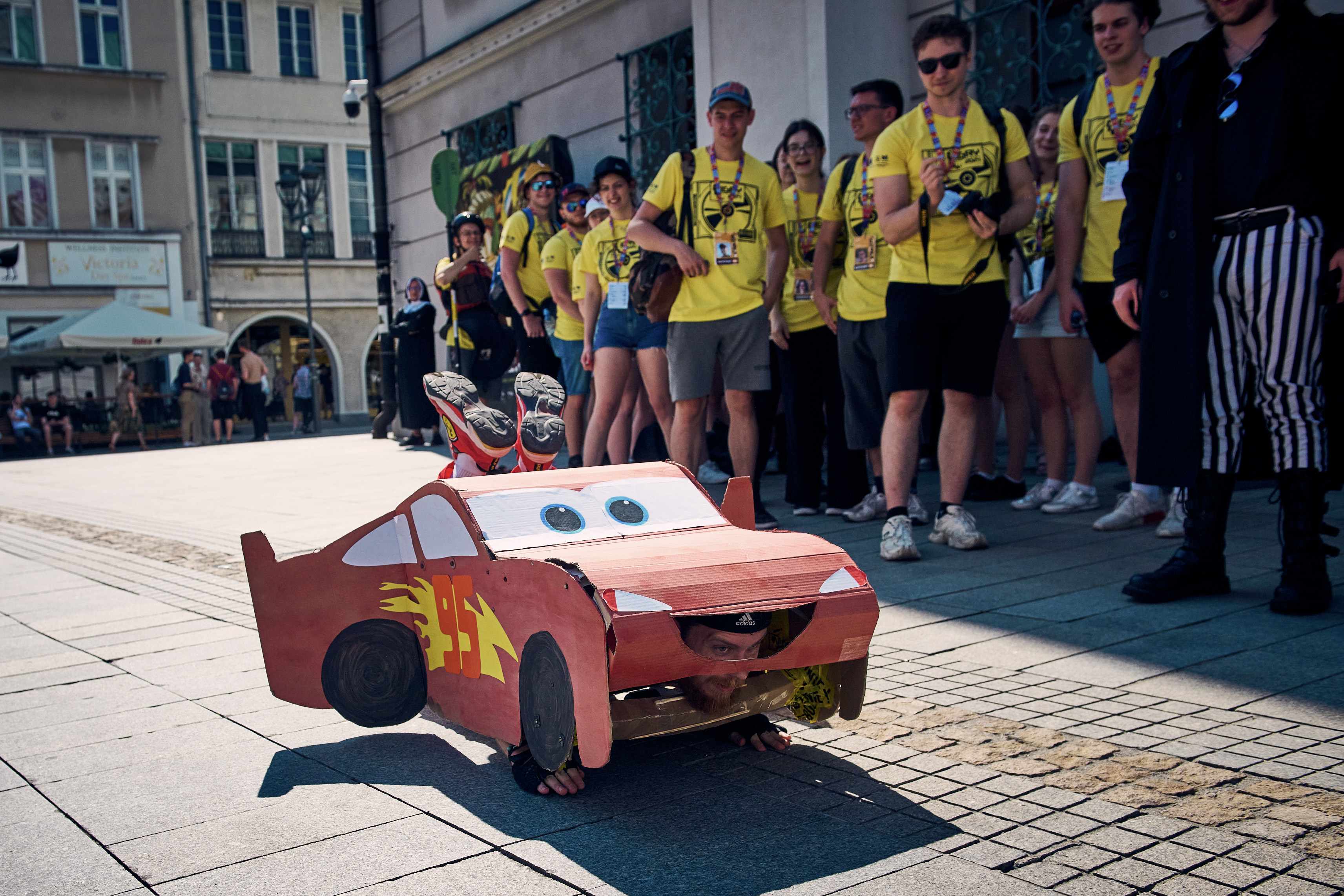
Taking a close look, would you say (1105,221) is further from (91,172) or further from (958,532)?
(91,172)

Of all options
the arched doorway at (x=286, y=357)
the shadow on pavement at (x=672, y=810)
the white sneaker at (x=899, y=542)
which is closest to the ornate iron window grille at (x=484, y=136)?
the white sneaker at (x=899, y=542)

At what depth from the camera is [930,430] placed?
8266 millimetres

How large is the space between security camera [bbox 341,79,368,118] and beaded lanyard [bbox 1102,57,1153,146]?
1400cm

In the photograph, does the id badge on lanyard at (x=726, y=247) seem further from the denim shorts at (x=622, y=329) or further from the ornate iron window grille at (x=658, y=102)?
the ornate iron window grille at (x=658, y=102)

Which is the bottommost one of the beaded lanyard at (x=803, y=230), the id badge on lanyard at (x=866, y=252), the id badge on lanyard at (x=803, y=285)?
the id badge on lanyard at (x=803, y=285)

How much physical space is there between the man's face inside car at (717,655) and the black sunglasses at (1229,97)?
274 centimetres

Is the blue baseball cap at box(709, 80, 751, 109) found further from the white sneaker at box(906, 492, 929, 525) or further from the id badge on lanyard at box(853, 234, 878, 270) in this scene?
the white sneaker at box(906, 492, 929, 525)

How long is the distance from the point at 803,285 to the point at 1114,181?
1798 millimetres

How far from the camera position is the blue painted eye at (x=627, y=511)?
129 inches

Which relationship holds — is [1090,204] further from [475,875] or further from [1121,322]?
[475,875]

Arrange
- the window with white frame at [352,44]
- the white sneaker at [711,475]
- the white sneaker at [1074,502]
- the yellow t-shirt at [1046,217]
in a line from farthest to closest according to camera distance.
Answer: the window with white frame at [352,44], the white sneaker at [711,475], the yellow t-shirt at [1046,217], the white sneaker at [1074,502]

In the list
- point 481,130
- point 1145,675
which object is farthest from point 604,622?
point 481,130

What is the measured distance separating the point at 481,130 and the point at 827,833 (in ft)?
44.6

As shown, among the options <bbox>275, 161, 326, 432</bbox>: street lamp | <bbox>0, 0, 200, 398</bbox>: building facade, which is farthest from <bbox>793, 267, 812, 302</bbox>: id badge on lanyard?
<bbox>0, 0, 200, 398</bbox>: building facade
